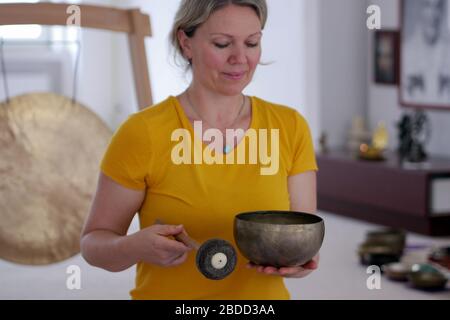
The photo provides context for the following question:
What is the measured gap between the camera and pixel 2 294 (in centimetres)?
375

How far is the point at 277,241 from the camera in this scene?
1334mm

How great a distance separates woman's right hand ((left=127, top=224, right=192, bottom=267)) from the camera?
133 centimetres

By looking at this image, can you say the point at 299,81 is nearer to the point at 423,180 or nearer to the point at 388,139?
the point at 388,139

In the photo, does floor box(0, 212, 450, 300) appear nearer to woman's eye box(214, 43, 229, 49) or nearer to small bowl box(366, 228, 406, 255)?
small bowl box(366, 228, 406, 255)

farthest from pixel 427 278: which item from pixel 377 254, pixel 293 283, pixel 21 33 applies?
pixel 21 33

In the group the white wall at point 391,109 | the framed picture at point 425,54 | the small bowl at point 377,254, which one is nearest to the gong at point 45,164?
the small bowl at point 377,254

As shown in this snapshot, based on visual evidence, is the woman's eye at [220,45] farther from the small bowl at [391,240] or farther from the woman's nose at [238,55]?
the small bowl at [391,240]

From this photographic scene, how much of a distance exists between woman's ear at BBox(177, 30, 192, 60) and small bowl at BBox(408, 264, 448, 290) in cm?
235

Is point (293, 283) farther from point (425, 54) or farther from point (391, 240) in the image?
point (425, 54)

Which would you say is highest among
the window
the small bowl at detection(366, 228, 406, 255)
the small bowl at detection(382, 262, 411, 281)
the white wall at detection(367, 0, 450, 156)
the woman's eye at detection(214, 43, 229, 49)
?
the window

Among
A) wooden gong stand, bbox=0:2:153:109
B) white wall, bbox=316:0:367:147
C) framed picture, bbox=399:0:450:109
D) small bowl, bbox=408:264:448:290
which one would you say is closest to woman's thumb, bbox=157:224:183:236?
wooden gong stand, bbox=0:2:153:109

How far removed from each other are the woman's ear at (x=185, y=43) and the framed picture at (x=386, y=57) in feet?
14.5

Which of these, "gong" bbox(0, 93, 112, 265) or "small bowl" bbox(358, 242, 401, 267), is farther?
"small bowl" bbox(358, 242, 401, 267)

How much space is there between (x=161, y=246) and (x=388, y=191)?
3857mm
